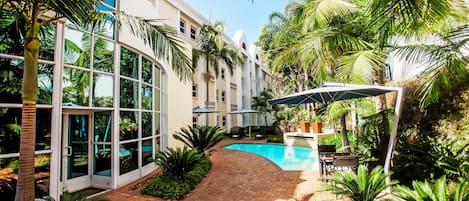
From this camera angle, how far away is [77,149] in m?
7.24

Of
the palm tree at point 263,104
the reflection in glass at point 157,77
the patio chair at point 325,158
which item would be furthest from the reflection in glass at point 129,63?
the palm tree at point 263,104

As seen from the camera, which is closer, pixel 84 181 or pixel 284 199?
pixel 284 199

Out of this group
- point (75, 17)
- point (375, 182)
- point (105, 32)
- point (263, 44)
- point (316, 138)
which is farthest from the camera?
point (263, 44)

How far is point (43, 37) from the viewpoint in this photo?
551cm

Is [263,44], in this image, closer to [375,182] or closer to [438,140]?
[438,140]

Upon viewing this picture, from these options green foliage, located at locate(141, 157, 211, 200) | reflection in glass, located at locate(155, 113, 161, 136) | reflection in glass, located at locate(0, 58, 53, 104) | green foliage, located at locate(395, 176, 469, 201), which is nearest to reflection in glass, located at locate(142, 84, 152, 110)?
reflection in glass, located at locate(155, 113, 161, 136)

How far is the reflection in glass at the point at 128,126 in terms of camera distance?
7680 mm

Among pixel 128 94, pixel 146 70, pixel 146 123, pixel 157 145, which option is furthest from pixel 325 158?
pixel 146 70

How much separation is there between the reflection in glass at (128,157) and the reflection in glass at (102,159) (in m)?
0.34

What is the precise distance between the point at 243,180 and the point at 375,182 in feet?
14.0

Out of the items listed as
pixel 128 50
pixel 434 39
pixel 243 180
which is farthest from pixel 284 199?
pixel 128 50

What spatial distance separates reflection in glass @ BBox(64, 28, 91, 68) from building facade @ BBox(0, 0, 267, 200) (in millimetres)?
25

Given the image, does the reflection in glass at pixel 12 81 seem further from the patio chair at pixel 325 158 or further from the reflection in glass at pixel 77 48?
the patio chair at pixel 325 158

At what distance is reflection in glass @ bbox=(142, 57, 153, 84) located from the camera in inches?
354
